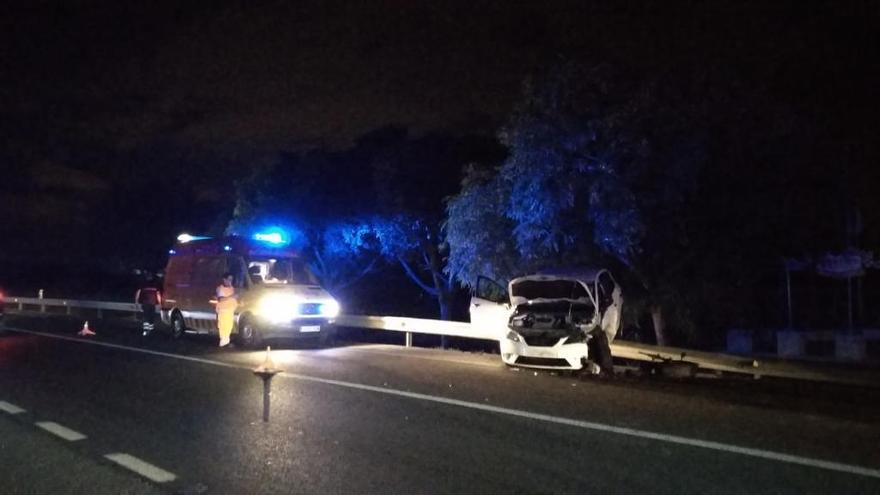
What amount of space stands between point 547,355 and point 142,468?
7720 mm

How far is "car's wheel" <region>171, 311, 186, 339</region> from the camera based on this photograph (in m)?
22.2

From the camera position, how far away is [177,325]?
2238 cm

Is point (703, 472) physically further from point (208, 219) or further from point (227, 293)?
point (208, 219)

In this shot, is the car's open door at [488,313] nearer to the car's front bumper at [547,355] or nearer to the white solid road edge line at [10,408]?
the car's front bumper at [547,355]

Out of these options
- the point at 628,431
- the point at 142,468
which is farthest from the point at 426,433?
the point at 142,468

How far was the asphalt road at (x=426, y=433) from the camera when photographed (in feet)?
23.1

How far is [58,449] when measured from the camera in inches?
329

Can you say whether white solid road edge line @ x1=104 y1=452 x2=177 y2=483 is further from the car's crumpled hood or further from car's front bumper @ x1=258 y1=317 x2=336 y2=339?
car's front bumper @ x1=258 y1=317 x2=336 y2=339

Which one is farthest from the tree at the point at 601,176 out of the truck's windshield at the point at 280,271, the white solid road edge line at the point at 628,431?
the white solid road edge line at the point at 628,431

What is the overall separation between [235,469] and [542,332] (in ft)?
24.5

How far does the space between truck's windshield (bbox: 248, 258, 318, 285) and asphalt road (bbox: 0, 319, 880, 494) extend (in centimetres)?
522

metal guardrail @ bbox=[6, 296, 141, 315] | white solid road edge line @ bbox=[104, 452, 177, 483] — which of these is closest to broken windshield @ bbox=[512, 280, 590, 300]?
white solid road edge line @ bbox=[104, 452, 177, 483]

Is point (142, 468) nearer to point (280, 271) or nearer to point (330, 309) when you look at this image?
point (330, 309)

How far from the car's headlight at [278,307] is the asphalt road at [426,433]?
4.05 metres
